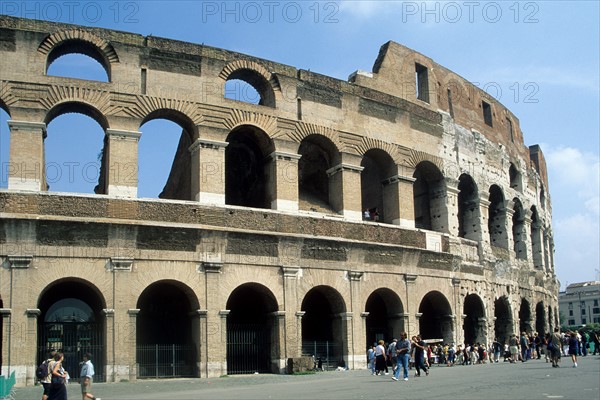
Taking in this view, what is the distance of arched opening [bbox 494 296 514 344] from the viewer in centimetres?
2905

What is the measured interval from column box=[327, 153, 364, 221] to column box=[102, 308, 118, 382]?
25.4ft

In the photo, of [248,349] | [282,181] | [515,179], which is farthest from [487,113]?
[248,349]

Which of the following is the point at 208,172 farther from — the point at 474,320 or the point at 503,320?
the point at 503,320

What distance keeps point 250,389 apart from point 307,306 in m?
8.53

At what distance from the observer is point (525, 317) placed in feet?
104

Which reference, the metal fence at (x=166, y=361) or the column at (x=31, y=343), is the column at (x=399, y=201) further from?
the column at (x=31, y=343)

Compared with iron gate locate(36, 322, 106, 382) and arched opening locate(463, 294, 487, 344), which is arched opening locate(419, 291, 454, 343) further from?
iron gate locate(36, 322, 106, 382)

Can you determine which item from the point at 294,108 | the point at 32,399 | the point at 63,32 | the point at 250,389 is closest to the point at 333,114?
the point at 294,108

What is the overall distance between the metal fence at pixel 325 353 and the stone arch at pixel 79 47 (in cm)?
946

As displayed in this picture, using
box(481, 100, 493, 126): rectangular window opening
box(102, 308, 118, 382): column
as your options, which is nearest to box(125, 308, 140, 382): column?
box(102, 308, 118, 382): column

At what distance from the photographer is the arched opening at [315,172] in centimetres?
2281

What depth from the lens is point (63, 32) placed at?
18969 millimetres

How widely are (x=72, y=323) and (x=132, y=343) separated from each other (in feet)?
7.04

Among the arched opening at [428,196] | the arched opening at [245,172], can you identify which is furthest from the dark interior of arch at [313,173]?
the arched opening at [428,196]
